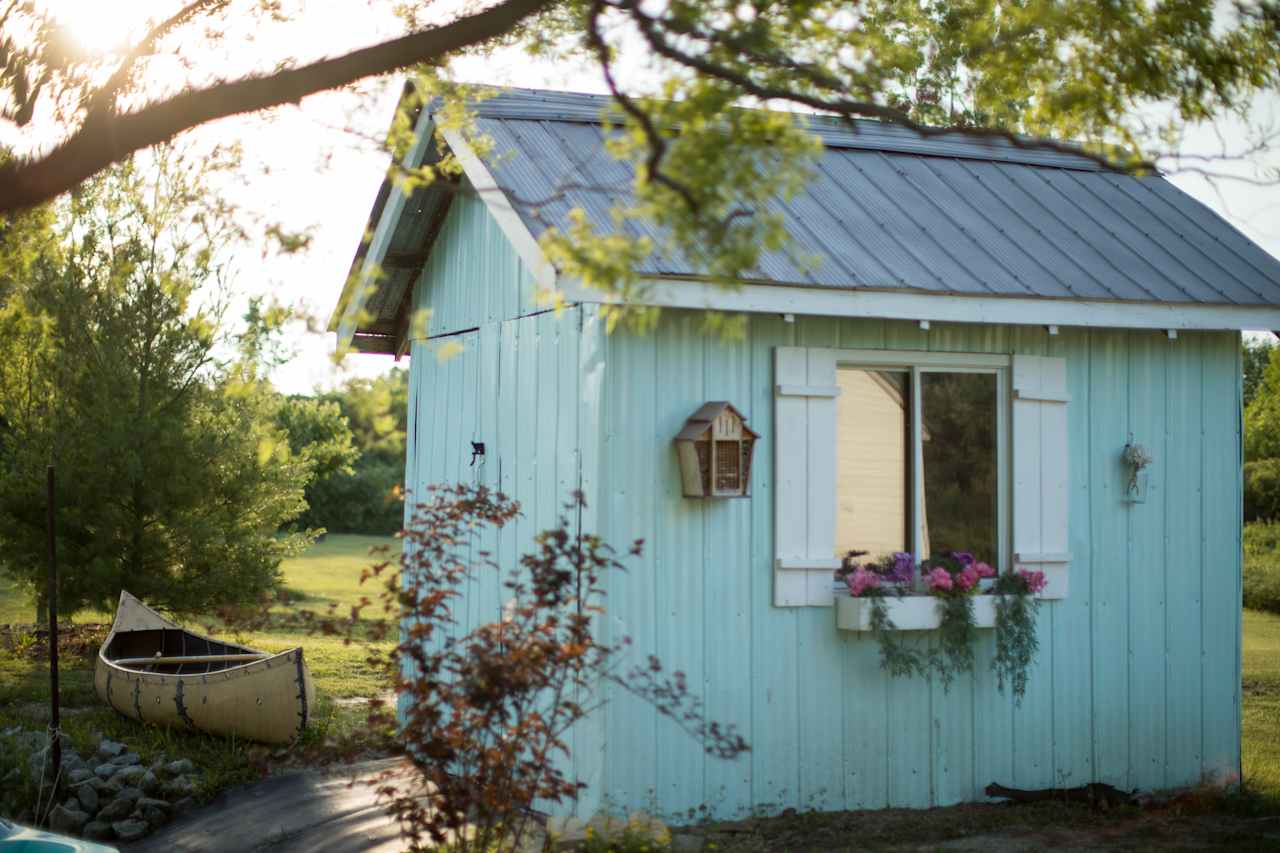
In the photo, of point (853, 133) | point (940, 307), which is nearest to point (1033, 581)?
point (940, 307)

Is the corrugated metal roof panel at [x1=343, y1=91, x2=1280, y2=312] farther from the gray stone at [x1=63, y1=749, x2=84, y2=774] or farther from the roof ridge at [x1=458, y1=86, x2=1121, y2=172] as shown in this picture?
the gray stone at [x1=63, y1=749, x2=84, y2=774]

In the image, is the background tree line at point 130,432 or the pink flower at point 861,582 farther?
the background tree line at point 130,432

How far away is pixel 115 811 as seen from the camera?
8.34 metres

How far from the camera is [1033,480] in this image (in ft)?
27.4

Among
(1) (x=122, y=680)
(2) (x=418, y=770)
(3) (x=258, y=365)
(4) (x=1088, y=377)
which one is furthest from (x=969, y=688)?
(1) (x=122, y=680)

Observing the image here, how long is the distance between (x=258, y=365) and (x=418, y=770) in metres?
2.02

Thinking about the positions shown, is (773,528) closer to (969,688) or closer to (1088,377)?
(969,688)

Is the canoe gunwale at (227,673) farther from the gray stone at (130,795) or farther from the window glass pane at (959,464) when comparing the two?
the window glass pane at (959,464)

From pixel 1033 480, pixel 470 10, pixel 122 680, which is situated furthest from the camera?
pixel 122 680

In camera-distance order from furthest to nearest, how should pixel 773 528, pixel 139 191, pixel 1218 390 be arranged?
pixel 139 191
pixel 1218 390
pixel 773 528

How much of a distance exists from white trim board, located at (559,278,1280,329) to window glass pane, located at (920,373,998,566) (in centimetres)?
59

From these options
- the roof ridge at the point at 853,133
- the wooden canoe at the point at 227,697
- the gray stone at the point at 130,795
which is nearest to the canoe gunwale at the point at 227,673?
the wooden canoe at the point at 227,697

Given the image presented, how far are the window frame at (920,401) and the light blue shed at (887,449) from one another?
2cm

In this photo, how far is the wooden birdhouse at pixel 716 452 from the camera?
24.2 ft
